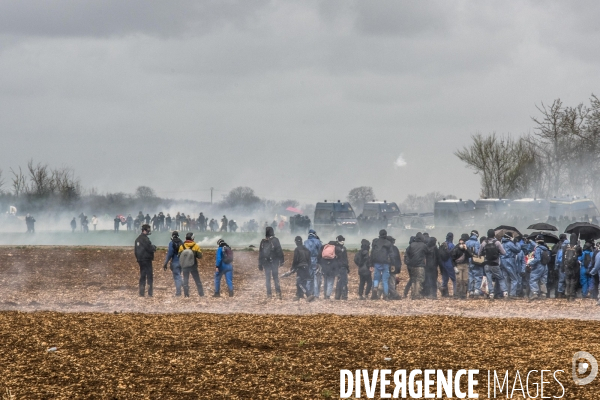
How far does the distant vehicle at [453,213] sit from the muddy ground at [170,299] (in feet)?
76.2

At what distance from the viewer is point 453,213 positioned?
55562mm


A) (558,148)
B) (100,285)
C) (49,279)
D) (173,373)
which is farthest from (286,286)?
(558,148)

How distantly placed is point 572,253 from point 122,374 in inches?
582

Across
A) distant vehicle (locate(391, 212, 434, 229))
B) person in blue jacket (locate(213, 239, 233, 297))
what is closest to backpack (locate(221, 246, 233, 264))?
person in blue jacket (locate(213, 239, 233, 297))

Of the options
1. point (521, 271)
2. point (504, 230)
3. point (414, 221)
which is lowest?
point (521, 271)

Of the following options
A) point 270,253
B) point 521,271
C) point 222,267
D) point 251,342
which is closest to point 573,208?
point 521,271

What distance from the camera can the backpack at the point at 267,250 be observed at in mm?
22442

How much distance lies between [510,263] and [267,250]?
6833 mm

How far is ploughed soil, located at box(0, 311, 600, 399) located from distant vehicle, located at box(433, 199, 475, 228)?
37462mm

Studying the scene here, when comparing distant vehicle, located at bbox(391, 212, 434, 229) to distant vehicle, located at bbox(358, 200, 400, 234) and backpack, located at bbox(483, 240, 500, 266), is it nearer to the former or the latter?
distant vehicle, located at bbox(358, 200, 400, 234)

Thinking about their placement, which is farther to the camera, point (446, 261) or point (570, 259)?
point (446, 261)

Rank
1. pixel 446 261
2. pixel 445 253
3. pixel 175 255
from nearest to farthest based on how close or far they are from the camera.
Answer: pixel 175 255 → pixel 445 253 → pixel 446 261

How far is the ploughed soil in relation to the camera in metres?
11.1

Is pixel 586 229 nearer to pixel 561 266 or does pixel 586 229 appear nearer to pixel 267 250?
pixel 561 266
